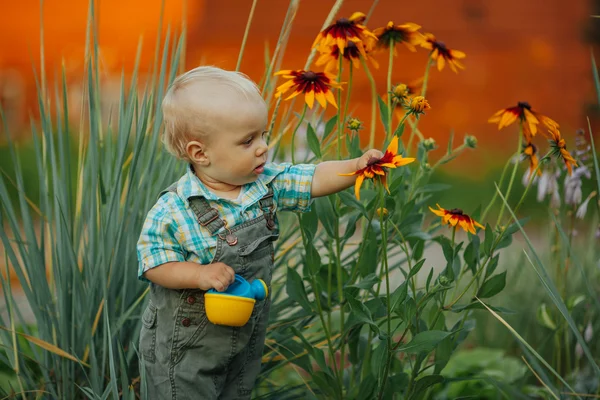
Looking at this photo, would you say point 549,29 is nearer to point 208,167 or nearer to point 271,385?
point 271,385

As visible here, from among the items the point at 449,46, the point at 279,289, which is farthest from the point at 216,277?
the point at 449,46

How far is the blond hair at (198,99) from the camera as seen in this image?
5.11 ft

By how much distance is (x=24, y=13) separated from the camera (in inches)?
224

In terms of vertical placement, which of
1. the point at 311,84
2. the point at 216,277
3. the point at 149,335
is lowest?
the point at 149,335

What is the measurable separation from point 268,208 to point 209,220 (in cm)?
16

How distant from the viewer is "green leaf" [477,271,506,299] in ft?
6.00

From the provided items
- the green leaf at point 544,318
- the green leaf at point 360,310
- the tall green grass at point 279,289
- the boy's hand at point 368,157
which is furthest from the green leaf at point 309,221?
the green leaf at point 544,318

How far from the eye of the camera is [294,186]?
5.66 feet

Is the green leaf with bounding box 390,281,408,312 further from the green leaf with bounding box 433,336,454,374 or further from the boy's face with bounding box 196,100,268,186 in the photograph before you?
the boy's face with bounding box 196,100,268,186

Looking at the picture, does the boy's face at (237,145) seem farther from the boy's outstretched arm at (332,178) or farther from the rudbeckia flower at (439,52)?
the rudbeckia flower at (439,52)

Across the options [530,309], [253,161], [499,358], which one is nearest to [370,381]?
[253,161]

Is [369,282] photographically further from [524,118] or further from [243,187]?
[524,118]

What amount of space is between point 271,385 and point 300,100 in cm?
364

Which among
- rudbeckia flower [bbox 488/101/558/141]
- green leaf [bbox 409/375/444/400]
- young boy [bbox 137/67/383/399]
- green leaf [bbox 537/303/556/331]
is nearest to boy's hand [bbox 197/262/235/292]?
young boy [bbox 137/67/383/399]
